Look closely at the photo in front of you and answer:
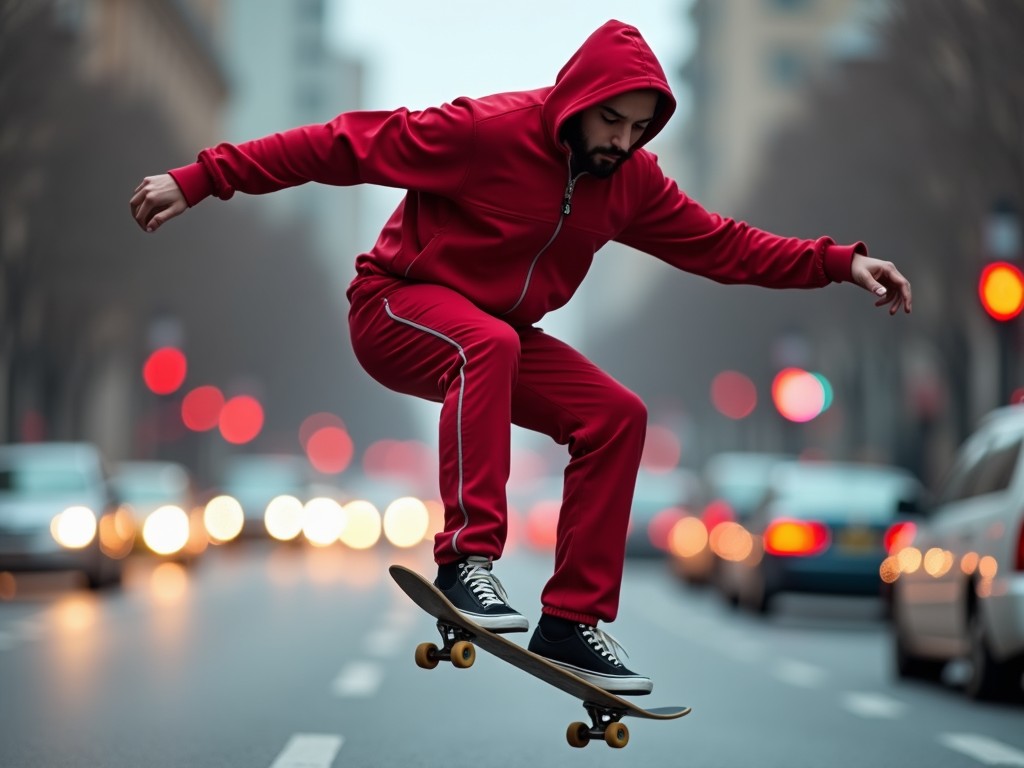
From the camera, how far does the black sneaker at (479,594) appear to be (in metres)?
5.73

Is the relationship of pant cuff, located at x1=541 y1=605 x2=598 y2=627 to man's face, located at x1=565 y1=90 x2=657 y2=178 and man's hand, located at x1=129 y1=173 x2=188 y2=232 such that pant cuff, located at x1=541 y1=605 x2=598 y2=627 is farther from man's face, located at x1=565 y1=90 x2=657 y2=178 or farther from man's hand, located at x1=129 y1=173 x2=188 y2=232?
man's hand, located at x1=129 y1=173 x2=188 y2=232

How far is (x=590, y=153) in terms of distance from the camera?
5980 mm

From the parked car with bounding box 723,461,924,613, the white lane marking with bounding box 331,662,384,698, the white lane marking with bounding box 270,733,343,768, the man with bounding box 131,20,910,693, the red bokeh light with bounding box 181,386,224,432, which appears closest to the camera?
the man with bounding box 131,20,910,693

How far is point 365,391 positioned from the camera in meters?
118

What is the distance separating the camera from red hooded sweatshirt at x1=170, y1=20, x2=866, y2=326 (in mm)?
5918

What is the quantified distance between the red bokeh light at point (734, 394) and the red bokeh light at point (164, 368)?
69.3 feet

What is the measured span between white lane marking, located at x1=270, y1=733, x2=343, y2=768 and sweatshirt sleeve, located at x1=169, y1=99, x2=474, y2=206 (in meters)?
2.49

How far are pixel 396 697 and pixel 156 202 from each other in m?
5.88

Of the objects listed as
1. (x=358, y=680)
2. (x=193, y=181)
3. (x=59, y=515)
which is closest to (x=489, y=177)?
(x=193, y=181)

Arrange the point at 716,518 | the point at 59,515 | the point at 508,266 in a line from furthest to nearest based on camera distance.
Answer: the point at 716,518 < the point at 59,515 < the point at 508,266

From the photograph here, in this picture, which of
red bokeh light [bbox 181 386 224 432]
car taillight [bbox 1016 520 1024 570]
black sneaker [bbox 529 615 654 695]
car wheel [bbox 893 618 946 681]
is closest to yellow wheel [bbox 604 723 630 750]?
black sneaker [bbox 529 615 654 695]

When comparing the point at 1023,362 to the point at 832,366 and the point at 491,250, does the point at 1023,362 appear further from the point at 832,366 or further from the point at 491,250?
Result: the point at 491,250

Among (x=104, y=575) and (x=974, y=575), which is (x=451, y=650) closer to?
(x=974, y=575)

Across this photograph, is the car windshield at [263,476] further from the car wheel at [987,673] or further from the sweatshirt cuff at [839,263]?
the sweatshirt cuff at [839,263]
